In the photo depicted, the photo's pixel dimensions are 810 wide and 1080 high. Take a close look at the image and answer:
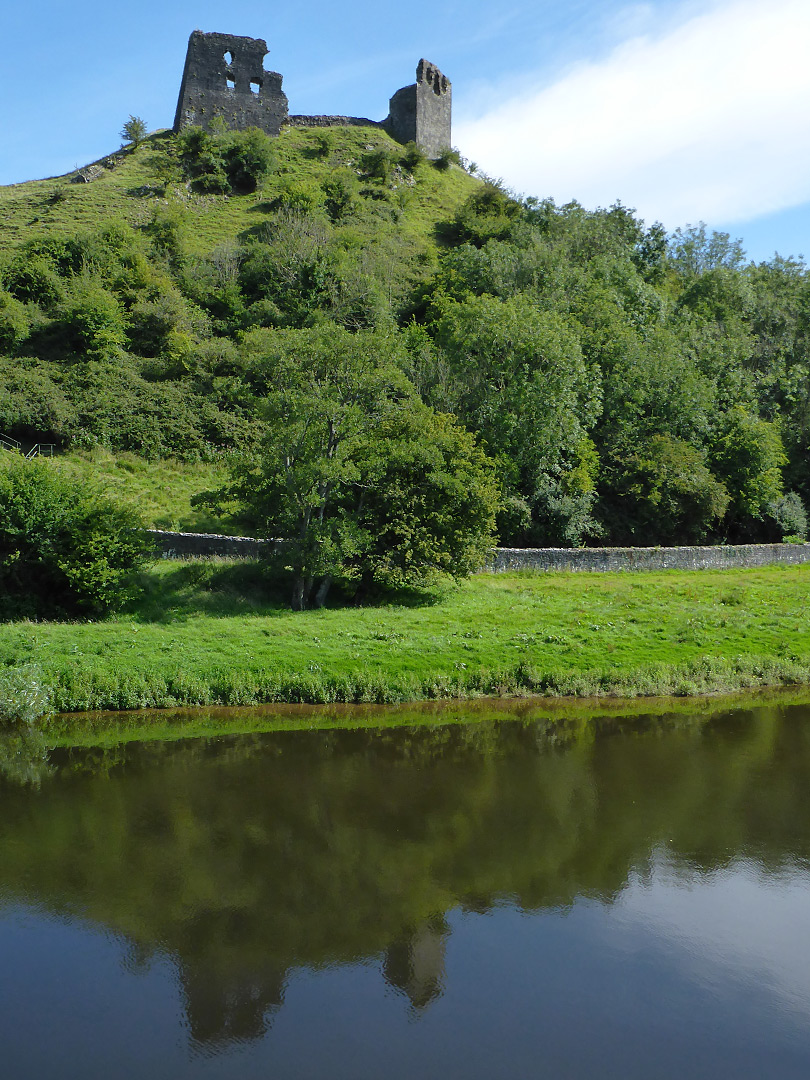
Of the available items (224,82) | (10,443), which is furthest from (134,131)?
(10,443)

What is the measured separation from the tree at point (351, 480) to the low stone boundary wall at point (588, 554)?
6.22 ft

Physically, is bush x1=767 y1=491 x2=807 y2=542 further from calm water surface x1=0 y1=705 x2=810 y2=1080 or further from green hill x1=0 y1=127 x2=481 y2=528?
calm water surface x1=0 y1=705 x2=810 y2=1080

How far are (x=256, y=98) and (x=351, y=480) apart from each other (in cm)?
5989

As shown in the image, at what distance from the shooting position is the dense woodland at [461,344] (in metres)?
36.8

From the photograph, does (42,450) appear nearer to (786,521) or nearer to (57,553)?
(57,553)

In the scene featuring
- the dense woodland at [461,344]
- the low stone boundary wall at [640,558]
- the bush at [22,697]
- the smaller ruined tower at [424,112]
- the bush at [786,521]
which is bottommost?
the bush at [22,697]

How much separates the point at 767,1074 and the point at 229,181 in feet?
229

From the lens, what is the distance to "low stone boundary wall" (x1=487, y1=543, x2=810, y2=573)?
105 feet

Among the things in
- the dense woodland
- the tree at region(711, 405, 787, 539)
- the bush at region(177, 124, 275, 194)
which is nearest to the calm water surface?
the dense woodland

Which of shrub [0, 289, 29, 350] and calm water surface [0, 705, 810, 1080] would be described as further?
shrub [0, 289, 29, 350]

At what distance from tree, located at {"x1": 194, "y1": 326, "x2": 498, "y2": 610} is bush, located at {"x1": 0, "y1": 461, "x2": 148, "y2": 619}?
171 inches

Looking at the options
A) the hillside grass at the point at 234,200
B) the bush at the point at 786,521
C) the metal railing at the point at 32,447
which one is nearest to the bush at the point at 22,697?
the metal railing at the point at 32,447

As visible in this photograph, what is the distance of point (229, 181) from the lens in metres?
67.0

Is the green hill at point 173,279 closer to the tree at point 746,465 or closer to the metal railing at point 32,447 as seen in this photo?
the metal railing at point 32,447
